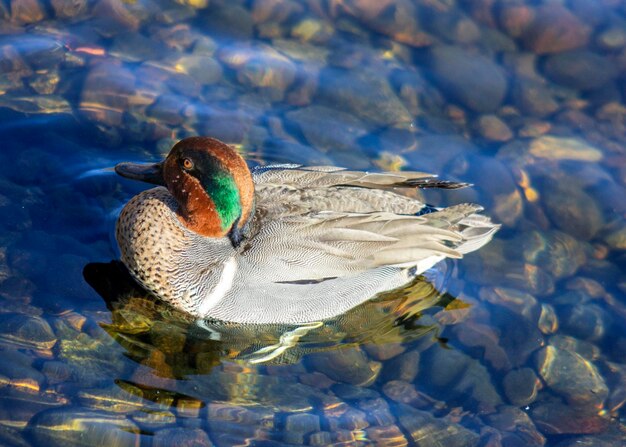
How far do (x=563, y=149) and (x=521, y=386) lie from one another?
2731mm

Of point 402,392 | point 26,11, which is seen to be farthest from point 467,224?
point 26,11

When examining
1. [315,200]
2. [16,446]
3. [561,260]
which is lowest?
[16,446]

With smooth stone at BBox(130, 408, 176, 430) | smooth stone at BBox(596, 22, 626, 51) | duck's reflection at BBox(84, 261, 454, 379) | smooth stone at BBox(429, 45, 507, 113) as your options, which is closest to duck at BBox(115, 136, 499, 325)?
duck's reflection at BBox(84, 261, 454, 379)

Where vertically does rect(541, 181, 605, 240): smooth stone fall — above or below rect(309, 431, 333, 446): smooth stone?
above

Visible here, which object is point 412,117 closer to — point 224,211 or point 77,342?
point 224,211

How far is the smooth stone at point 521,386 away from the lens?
6.11m

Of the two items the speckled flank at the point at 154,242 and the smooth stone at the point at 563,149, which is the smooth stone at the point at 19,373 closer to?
the speckled flank at the point at 154,242

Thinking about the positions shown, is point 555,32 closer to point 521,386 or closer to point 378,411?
point 521,386

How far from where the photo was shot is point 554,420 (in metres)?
6.00

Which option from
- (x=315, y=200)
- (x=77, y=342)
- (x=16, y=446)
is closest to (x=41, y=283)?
(x=77, y=342)

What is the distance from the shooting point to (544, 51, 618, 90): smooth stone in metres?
8.41

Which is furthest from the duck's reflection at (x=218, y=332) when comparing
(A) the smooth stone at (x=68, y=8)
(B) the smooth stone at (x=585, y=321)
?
(A) the smooth stone at (x=68, y=8)

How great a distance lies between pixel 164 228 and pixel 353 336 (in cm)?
167

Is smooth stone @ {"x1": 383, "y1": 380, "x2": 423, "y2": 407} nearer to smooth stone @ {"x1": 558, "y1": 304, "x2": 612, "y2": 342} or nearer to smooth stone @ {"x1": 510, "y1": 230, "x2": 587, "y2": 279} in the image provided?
smooth stone @ {"x1": 558, "y1": 304, "x2": 612, "y2": 342}
